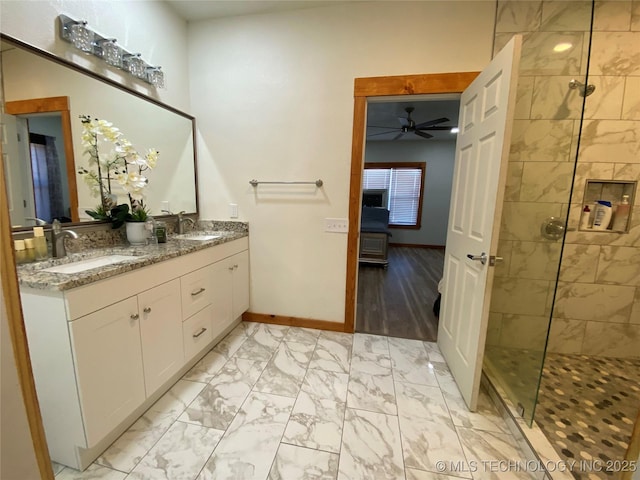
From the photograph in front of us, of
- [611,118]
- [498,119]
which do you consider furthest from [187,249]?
[611,118]

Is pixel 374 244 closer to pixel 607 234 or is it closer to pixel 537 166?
pixel 607 234

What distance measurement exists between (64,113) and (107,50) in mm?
511

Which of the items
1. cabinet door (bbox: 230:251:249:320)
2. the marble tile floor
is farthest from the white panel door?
cabinet door (bbox: 230:251:249:320)

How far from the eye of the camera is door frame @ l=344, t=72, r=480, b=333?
2.04 metres

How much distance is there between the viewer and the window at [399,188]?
672cm

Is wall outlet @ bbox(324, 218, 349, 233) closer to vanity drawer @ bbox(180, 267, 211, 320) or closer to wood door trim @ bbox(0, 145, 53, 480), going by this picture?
vanity drawer @ bbox(180, 267, 211, 320)

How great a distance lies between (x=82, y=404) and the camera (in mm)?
1145

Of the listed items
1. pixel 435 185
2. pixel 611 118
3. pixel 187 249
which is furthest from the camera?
pixel 435 185

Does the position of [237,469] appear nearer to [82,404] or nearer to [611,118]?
[82,404]

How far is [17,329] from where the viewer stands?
22.1 inches

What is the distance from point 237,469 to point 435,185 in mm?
6662

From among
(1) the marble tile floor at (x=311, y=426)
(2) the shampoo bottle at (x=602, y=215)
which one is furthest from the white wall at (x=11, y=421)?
(2) the shampoo bottle at (x=602, y=215)

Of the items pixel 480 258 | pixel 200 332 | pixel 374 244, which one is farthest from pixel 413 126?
pixel 200 332

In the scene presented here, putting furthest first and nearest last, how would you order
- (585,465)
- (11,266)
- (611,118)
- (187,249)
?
(611,118) → (187,249) → (585,465) → (11,266)
